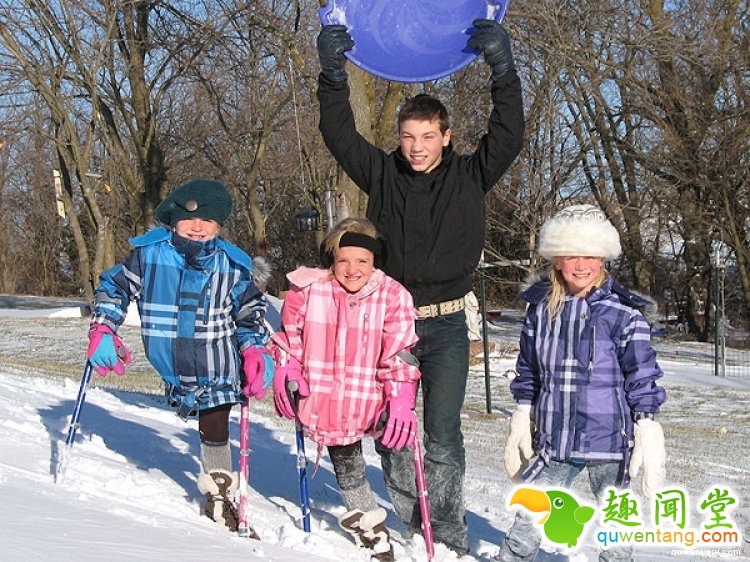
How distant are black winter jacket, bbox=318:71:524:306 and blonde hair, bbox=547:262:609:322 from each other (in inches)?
15.4

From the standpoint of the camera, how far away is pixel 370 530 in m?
4.43

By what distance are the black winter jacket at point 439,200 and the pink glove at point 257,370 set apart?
724 millimetres

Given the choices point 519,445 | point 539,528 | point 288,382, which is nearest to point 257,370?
point 288,382

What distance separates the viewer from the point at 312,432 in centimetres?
453

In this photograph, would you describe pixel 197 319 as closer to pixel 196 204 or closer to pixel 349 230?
pixel 196 204

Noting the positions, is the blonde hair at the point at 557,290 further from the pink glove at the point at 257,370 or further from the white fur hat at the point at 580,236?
the pink glove at the point at 257,370

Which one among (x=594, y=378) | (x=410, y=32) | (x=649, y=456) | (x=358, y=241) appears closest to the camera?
(x=649, y=456)

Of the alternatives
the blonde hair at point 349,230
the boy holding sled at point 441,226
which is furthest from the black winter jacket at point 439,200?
the blonde hair at point 349,230

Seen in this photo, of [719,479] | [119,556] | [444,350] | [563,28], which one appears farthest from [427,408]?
[563,28]

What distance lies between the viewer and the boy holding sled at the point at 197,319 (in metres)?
4.58

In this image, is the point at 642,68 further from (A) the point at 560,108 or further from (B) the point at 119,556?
(B) the point at 119,556

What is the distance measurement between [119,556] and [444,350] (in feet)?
6.33

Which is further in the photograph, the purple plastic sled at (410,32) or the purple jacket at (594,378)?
the purple plastic sled at (410,32)

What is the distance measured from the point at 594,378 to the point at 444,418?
751 millimetres
